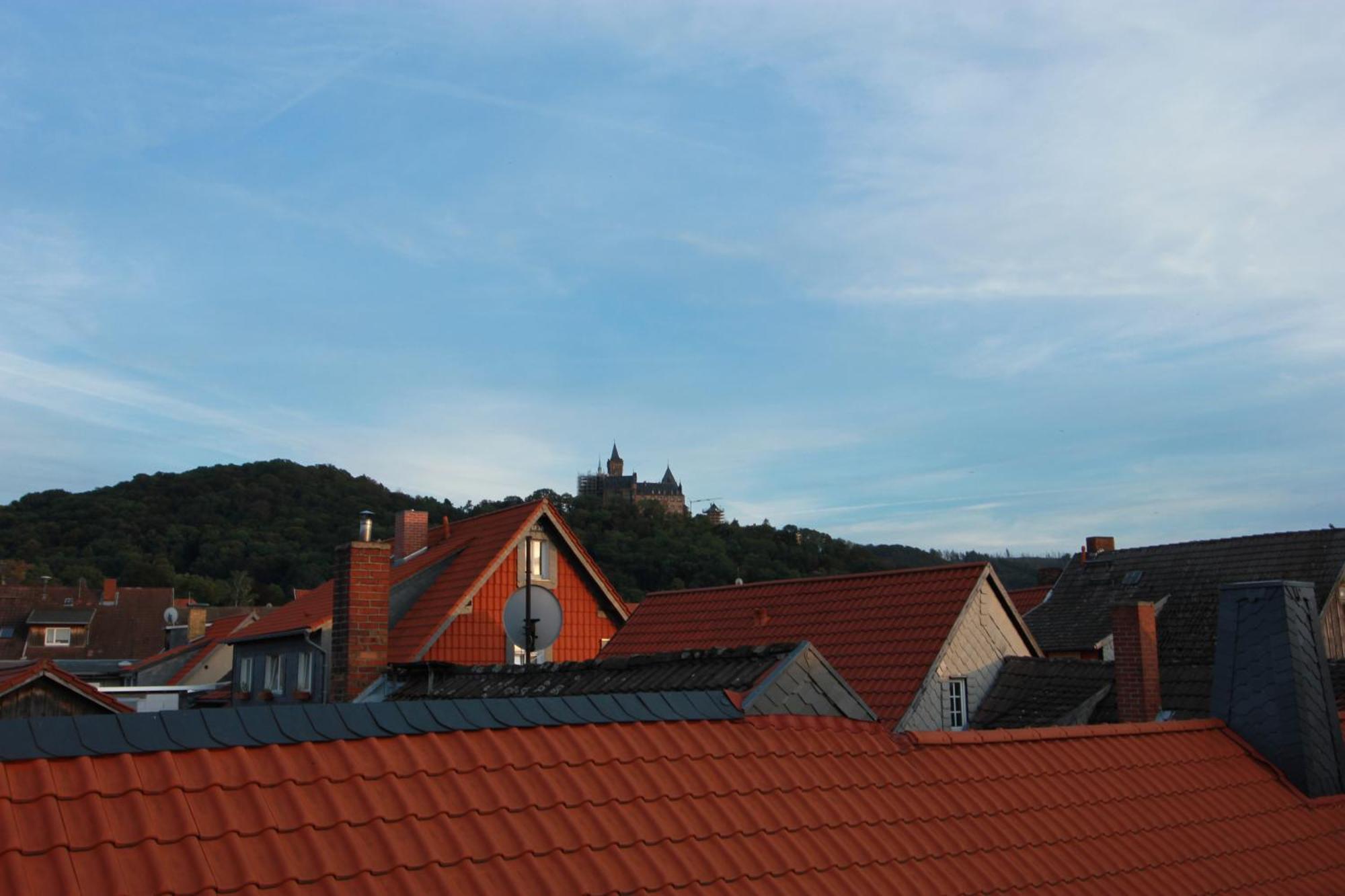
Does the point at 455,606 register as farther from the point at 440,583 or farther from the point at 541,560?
the point at 541,560

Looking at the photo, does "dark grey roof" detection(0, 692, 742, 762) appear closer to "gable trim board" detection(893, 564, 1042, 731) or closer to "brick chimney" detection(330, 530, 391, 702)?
"brick chimney" detection(330, 530, 391, 702)

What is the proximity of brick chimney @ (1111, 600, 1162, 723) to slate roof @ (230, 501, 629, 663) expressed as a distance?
14.3m

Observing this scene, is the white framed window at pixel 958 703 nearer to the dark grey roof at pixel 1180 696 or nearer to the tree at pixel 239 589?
the dark grey roof at pixel 1180 696

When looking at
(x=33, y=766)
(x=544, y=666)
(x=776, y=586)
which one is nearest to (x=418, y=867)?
Result: (x=33, y=766)

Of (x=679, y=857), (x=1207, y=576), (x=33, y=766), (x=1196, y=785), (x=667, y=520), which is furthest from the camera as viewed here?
(x=667, y=520)

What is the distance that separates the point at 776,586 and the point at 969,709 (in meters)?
5.08

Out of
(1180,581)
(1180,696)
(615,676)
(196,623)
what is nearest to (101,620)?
(196,623)

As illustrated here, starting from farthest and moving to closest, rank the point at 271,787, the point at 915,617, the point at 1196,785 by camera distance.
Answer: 1. the point at 915,617
2. the point at 1196,785
3. the point at 271,787

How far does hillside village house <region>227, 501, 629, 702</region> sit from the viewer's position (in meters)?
26.2

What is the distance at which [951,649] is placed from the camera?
2086 centimetres

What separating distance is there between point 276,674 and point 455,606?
506 cm

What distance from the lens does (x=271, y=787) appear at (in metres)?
5.34

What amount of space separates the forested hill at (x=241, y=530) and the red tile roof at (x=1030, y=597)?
3936 centimetres

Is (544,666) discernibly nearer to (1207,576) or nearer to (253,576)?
(1207,576)
